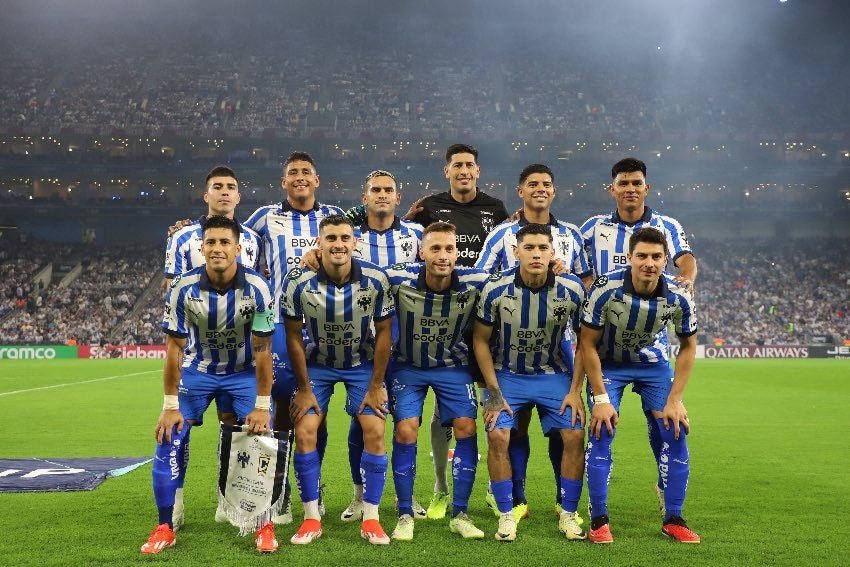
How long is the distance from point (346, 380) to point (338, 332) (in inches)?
14.2

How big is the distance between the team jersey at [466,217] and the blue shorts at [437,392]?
1.19 meters

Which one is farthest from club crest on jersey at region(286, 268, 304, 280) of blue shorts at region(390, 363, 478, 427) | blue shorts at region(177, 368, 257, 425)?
blue shorts at region(390, 363, 478, 427)

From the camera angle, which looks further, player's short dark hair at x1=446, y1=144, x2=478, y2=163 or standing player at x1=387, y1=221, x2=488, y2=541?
player's short dark hair at x1=446, y1=144, x2=478, y2=163

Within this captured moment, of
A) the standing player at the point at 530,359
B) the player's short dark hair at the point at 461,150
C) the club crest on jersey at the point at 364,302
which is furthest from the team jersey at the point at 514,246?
the club crest on jersey at the point at 364,302

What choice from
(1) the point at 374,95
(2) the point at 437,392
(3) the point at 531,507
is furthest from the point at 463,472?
(1) the point at 374,95

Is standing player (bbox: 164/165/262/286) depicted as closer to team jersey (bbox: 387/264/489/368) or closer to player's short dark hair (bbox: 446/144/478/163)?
team jersey (bbox: 387/264/489/368)

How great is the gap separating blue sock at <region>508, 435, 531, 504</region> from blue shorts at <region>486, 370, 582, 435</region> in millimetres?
358

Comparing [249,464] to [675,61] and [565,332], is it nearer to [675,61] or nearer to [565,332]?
[565,332]

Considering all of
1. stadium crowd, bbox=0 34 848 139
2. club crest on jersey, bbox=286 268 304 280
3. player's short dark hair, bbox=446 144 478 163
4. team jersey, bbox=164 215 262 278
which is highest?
stadium crowd, bbox=0 34 848 139

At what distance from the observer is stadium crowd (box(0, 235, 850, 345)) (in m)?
33.1

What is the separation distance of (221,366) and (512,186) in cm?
4054

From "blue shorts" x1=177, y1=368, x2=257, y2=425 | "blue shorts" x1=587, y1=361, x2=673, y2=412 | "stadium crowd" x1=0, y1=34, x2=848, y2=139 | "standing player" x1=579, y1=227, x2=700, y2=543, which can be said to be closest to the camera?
"standing player" x1=579, y1=227, x2=700, y2=543

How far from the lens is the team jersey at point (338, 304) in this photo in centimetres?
510

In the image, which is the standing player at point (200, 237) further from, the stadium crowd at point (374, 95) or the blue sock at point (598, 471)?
the stadium crowd at point (374, 95)
